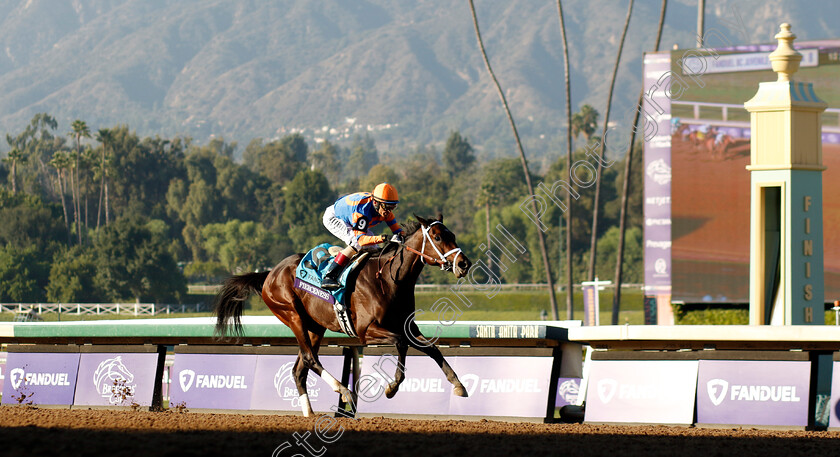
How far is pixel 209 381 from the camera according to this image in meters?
13.3

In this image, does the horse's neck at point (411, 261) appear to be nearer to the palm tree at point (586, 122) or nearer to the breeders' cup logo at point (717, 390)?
the breeders' cup logo at point (717, 390)

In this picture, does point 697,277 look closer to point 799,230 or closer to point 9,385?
point 799,230

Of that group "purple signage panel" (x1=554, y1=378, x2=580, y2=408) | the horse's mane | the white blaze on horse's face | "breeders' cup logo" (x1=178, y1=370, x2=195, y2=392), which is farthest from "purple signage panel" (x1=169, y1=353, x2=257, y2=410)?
"purple signage panel" (x1=554, y1=378, x2=580, y2=408)

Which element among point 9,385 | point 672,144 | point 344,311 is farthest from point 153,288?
point 344,311

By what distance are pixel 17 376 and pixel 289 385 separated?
436 centimetres

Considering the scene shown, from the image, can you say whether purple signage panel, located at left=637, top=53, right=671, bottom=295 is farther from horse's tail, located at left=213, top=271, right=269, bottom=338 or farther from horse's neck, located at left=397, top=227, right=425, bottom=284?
horse's neck, located at left=397, top=227, right=425, bottom=284

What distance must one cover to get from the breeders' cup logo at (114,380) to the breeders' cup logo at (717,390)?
731 cm

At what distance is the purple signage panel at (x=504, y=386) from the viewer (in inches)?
460

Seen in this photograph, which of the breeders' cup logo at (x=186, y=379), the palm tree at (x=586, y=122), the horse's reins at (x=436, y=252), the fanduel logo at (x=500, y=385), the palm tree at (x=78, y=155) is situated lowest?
the breeders' cup logo at (x=186, y=379)

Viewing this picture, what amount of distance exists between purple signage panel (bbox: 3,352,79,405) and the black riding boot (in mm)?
→ 4851

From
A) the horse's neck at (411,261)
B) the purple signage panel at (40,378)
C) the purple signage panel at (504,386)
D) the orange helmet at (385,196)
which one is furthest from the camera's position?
the purple signage panel at (40,378)

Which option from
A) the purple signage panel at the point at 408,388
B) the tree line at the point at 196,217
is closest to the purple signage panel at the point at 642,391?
the purple signage panel at the point at 408,388

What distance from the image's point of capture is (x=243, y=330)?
1286 cm

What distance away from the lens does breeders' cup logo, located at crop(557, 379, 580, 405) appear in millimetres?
16406
